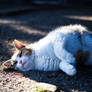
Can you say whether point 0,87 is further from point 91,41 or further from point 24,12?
point 24,12

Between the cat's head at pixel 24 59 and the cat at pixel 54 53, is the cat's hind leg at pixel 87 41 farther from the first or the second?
the cat's head at pixel 24 59

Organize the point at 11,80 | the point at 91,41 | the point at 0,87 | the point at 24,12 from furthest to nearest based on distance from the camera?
the point at 24,12, the point at 91,41, the point at 11,80, the point at 0,87

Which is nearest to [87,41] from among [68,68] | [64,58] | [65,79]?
[64,58]

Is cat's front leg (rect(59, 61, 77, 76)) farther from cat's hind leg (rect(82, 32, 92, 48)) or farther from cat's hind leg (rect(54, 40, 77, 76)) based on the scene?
cat's hind leg (rect(82, 32, 92, 48))

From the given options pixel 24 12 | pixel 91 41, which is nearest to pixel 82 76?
pixel 91 41

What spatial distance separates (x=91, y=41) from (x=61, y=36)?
1.48ft

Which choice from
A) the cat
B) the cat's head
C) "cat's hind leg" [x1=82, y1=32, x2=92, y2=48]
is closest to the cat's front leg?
the cat

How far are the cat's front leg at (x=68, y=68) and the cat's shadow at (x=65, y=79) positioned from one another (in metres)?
0.05

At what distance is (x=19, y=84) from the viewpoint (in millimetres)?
2471

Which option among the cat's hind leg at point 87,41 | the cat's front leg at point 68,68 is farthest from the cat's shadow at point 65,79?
the cat's hind leg at point 87,41

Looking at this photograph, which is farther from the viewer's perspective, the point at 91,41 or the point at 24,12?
the point at 24,12

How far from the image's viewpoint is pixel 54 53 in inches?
110

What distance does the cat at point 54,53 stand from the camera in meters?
2.71

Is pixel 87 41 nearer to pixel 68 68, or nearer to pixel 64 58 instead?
pixel 64 58
